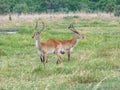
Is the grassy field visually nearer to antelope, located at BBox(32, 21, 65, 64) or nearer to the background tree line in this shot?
antelope, located at BBox(32, 21, 65, 64)

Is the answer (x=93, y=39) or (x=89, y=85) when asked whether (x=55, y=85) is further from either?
(x=93, y=39)

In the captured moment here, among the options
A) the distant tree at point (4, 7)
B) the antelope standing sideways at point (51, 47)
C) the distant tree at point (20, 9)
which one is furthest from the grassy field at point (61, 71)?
the distant tree at point (20, 9)

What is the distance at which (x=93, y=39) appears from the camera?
17.0 m

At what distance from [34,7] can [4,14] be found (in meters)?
5.44

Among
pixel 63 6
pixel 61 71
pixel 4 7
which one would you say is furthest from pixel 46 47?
pixel 63 6

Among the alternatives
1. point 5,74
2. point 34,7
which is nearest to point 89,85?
point 5,74


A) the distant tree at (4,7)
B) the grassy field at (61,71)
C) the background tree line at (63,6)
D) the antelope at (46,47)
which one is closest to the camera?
the grassy field at (61,71)

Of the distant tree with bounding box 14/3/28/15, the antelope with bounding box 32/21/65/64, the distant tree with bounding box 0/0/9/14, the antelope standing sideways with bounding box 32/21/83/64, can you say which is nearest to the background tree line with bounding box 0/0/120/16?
the distant tree with bounding box 14/3/28/15

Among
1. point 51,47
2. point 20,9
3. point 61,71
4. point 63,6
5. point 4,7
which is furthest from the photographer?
point 63,6

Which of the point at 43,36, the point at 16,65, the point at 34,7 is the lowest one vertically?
the point at 34,7

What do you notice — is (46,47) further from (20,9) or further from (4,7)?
(20,9)

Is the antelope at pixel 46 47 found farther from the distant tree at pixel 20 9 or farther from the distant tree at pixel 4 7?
the distant tree at pixel 20 9

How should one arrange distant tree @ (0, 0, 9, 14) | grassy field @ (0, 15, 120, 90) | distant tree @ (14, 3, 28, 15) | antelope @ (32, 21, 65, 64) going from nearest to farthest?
grassy field @ (0, 15, 120, 90) → antelope @ (32, 21, 65, 64) → distant tree @ (0, 0, 9, 14) → distant tree @ (14, 3, 28, 15)

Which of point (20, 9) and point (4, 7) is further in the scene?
point (20, 9)
